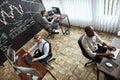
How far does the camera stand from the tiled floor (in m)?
3.46

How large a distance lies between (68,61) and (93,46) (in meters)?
1.12

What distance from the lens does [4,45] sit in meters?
4.55

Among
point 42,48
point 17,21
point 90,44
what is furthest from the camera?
point 17,21

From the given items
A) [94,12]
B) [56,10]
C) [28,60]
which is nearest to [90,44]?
[28,60]

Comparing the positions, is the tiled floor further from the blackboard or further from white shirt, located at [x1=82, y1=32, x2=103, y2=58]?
white shirt, located at [x1=82, y1=32, x2=103, y2=58]

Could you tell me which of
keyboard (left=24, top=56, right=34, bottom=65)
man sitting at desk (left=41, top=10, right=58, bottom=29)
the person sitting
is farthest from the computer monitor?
keyboard (left=24, top=56, right=34, bottom=65)

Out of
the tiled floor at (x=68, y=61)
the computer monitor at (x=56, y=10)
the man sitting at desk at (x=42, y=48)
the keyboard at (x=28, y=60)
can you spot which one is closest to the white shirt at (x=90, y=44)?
the tiled floor at (x=68, y=61)

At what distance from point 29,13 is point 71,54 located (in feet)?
7.44

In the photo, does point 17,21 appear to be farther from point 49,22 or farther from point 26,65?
point 26,65

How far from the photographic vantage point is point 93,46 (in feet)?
9.96

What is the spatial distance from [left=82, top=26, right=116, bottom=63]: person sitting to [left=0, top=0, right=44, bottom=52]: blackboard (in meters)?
2.85

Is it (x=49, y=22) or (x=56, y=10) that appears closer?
(x=49, y=22)

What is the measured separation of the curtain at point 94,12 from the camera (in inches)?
153

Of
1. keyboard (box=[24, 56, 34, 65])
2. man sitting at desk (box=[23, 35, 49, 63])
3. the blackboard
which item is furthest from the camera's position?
the blackboard
